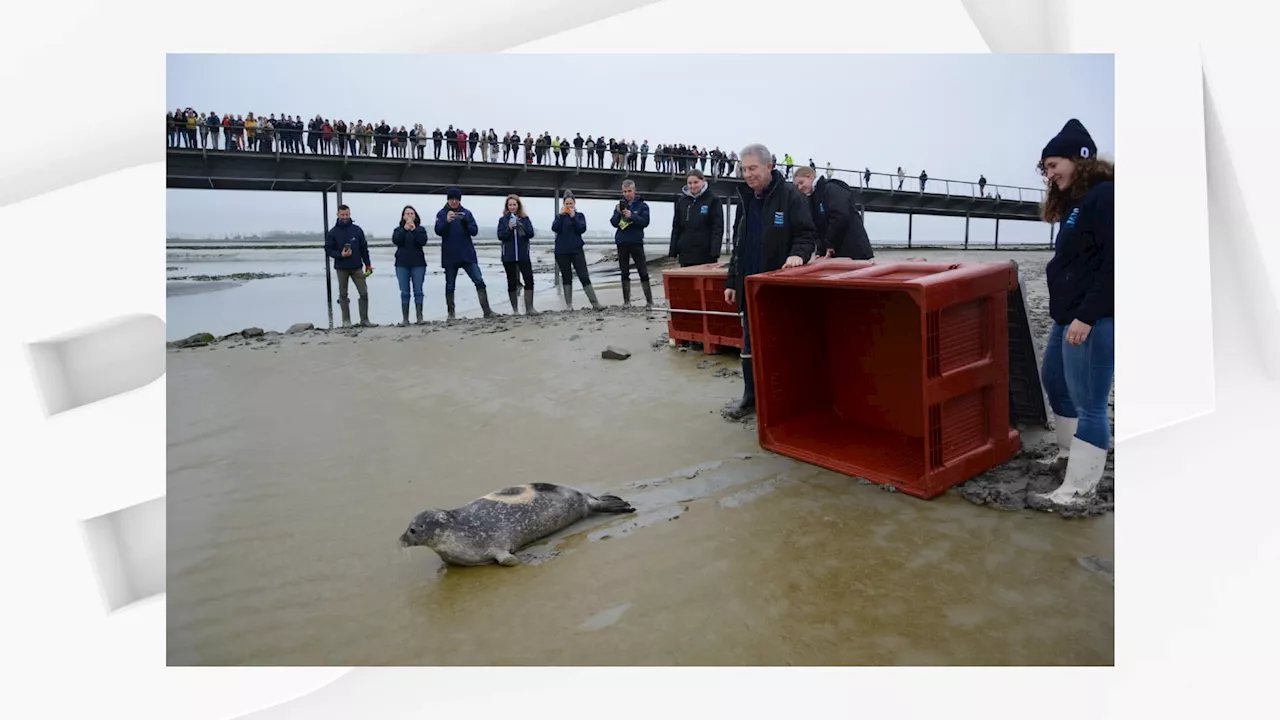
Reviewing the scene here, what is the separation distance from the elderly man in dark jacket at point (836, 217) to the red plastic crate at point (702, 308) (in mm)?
765

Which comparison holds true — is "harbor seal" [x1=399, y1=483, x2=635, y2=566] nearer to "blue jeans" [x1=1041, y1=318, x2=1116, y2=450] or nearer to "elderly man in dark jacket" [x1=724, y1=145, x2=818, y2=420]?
"elderly man in dark jacket" [x1=724, y1=145, x2=818, y2=420]

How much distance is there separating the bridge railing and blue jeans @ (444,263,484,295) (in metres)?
0.60

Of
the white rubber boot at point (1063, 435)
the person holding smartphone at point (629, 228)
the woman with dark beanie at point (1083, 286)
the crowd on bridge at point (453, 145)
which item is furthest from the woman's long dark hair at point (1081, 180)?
the person holding smartphone at point (629, 228)

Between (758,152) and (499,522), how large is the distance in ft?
6.39

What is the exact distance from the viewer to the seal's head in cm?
275

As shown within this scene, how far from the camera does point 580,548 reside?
2.79 meters

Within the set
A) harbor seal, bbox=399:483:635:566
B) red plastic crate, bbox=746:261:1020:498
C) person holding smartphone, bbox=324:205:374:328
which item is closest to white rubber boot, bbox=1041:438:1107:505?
red plastic crate, bbox=746:261:1020:498

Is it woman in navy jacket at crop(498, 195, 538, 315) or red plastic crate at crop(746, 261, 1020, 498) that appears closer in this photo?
red plastic crate at crop(746, 261, 1020, 498)

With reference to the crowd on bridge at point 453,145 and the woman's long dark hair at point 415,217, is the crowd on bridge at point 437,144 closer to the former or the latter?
the crowd on bridge at point 453,145
